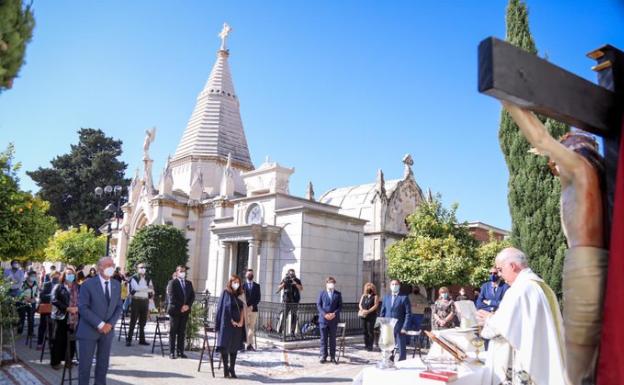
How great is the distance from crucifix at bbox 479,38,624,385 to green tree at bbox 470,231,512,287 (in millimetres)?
17669

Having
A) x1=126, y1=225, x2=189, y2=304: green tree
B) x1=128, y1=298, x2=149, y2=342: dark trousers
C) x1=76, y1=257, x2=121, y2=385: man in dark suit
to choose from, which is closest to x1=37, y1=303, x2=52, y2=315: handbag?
x1=128, y1=298, x2=149, y2=342: dark trousers

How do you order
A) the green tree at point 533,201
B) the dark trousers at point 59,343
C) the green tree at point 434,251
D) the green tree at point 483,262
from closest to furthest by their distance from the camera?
the dark trousers at point 59,343 → the green tree at point 533,201 → the green tree at point 434,251 → the green tree at point 483,262

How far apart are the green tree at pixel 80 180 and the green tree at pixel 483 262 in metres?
49.0

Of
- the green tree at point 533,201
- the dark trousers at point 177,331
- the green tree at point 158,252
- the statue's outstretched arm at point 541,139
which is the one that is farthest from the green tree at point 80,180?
the statue's outstretched arm at point 541,139

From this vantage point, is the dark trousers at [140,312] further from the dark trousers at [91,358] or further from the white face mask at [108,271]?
the white face mask at [108,271]

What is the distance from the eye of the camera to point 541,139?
1862 millimetres

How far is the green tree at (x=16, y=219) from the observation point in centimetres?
1238

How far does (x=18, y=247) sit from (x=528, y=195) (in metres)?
15.2

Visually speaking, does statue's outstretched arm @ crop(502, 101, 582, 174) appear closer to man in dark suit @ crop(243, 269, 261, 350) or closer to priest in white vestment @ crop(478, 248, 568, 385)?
priest in white vestment @ crop(478, 248, 568, 385)

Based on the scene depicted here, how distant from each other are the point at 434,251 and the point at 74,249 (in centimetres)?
3363

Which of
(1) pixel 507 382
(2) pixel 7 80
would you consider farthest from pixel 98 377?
(1) pixel 507 382

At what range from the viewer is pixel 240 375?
31.6 feet

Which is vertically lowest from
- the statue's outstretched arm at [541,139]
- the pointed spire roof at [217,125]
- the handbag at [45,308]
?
the handbag at [45,308]

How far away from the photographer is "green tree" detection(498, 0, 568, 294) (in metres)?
12.7
